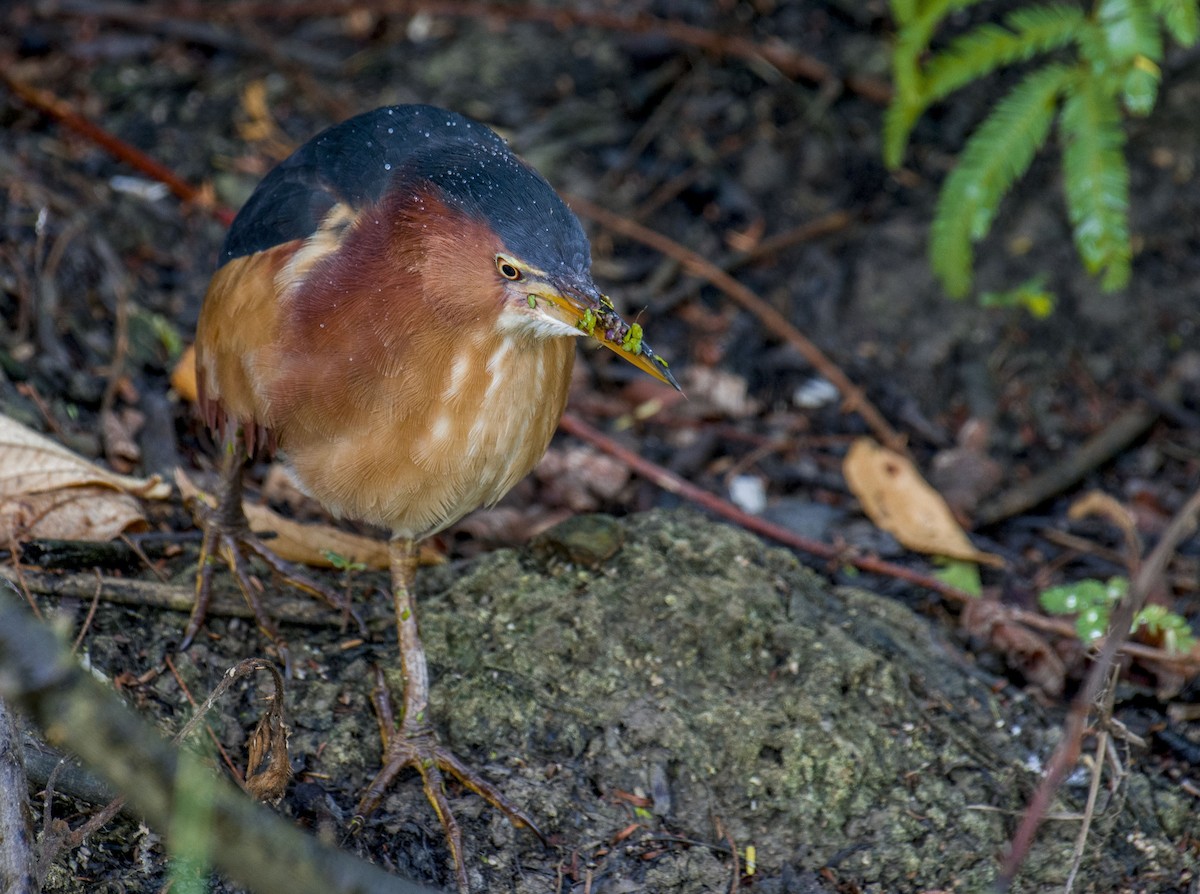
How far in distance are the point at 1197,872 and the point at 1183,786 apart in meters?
0.30

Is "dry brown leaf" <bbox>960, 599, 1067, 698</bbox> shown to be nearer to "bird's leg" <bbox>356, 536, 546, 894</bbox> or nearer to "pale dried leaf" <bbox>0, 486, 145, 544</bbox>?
"bird's leg" <bbox>356, 536, 546, 894</bbox>

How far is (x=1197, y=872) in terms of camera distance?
11.5 feet

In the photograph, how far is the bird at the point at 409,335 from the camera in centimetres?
317

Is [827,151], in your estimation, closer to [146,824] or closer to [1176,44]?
[1176,44]

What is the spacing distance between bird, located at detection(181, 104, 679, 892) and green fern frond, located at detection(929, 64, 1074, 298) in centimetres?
227

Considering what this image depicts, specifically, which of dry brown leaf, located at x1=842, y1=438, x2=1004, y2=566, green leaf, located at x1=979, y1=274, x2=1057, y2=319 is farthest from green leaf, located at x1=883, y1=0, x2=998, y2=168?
dry brown leaf, located at x1=842, y1=438, x2=1004, y2=566

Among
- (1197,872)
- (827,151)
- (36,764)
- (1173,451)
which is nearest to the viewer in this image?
(36,764)

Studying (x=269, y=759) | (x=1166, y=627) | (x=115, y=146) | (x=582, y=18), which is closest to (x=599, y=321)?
(x=269, y=759)

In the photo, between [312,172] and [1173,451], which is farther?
[1173,451]

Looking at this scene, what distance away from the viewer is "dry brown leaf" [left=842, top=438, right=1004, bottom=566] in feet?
15.7

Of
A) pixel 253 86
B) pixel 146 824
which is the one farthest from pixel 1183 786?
pixel 253 86

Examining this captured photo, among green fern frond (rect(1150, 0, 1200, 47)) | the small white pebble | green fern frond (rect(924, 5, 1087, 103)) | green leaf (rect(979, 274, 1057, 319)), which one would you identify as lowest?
the small white pebble

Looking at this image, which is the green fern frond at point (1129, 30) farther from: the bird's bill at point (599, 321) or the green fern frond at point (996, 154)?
the bird's bill at point (599, 321)

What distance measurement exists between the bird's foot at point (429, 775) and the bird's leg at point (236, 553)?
0.51 m
